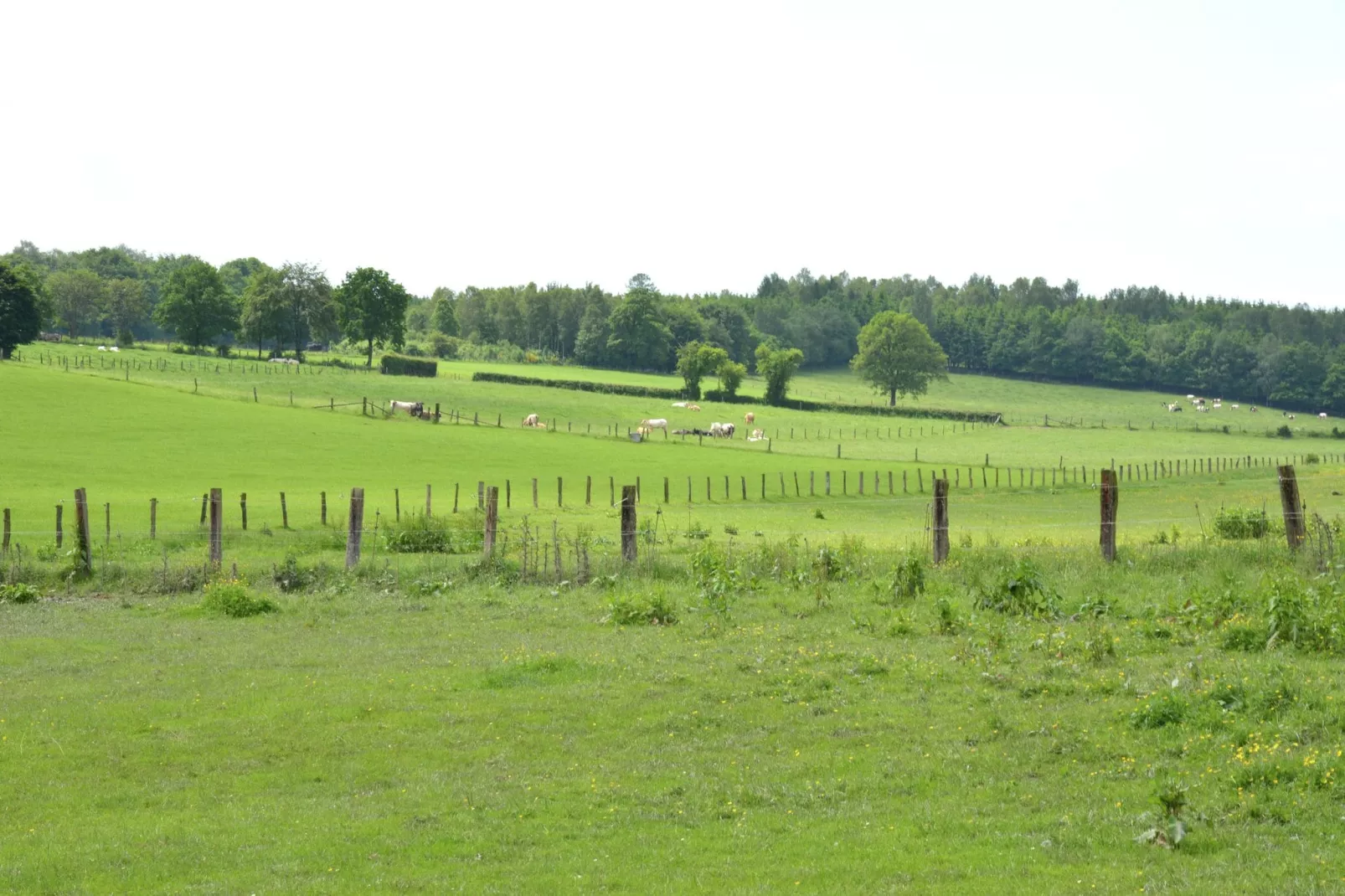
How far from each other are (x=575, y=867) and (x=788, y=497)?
46.7 meters

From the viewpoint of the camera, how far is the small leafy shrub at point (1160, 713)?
38.3 ft

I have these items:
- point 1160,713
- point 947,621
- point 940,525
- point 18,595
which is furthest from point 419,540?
point 1160,713

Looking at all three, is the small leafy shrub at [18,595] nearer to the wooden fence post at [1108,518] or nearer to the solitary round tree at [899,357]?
the wooden fence post at [1108,518]

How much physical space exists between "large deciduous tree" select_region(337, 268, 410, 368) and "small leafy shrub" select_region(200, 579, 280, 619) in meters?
110

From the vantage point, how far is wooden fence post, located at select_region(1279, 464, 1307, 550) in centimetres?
2052

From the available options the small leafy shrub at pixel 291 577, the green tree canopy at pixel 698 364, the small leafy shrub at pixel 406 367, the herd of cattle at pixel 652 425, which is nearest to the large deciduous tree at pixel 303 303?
the small leafy shrub at pixel 406 367

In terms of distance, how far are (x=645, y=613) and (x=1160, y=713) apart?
358 inches

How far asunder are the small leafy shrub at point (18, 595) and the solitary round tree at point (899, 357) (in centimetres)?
13188

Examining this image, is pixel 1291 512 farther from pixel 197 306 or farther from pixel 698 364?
pixel 197 306

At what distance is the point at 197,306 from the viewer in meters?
128

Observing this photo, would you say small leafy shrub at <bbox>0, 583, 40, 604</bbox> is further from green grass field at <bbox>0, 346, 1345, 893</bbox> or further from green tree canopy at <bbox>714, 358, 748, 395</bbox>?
green tree canopy at <bbox>714, 358, 748, 395</bbox>

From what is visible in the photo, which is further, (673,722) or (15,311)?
(15,311)

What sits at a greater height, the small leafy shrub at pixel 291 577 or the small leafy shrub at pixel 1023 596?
the small leafy shrub at pixel 1023 596

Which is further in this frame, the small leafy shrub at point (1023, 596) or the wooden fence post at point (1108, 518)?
the wooden fence post at point (1108, 518)
